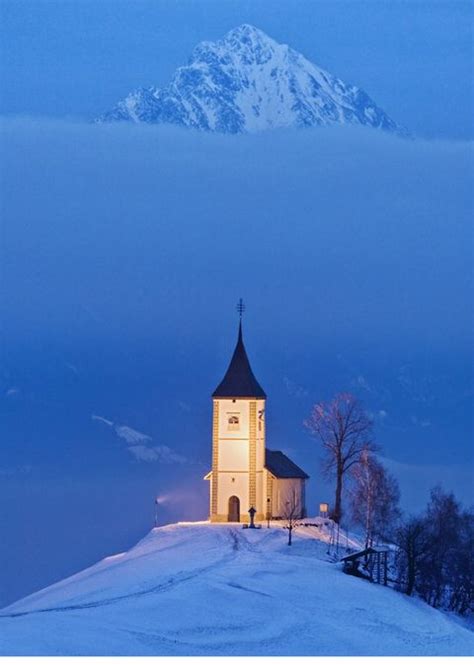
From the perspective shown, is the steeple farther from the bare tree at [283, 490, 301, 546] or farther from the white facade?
the bare tree at [283, 490, 301, 546]

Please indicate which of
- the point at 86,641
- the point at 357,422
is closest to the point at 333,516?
the point at 357,422

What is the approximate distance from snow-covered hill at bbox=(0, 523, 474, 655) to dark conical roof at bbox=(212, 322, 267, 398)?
7.17 m

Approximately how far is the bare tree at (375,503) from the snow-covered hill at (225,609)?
2469 millimetres

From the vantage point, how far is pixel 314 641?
6016cm

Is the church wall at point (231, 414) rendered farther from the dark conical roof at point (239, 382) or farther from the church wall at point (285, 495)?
the church wall at point (285, 495)

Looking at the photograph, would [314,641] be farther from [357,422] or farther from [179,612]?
[357,422]

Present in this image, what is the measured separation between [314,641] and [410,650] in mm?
3647

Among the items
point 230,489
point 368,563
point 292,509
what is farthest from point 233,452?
point 368,563

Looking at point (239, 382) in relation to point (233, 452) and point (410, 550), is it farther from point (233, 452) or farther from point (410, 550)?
point (410, 550)

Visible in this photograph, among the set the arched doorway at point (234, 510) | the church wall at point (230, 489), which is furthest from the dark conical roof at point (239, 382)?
the arched doorway at point (234, 510)

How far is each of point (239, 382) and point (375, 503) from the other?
935 centimetres

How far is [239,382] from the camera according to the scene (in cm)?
8381

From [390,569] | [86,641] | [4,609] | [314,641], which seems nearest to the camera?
[86,641]

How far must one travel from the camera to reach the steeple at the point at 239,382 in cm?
8356
